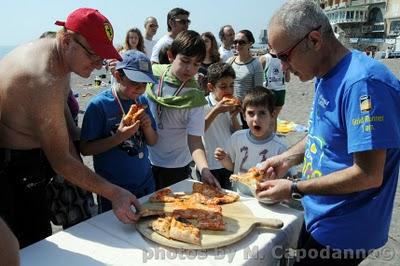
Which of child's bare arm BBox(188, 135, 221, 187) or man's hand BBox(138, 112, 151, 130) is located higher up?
man's hand BBox(138, 112, 151, 130)

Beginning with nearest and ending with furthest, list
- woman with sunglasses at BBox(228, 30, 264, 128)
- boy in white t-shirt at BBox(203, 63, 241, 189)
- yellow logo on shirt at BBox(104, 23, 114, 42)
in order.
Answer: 1. yellow logo on shirt at BBox(104, 23, 114, 42)
2. boy in white t-shirt at BBox(203, 63, 241, 189)
3. woman with sunglasses at BBox(228, 30, 264, 128)

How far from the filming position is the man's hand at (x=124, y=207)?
78.7 inches

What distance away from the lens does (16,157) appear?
6.94ft

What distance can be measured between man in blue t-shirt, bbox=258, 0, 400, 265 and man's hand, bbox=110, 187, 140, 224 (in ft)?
2.50

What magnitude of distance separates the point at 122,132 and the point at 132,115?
14 cm

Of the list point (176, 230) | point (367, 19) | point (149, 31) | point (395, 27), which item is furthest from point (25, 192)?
point (367, 19)

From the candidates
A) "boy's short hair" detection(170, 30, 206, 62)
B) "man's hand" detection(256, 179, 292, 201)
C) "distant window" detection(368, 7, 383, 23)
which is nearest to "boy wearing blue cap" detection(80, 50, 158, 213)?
"boy's short hair" detection(170, 30, 206, 62)

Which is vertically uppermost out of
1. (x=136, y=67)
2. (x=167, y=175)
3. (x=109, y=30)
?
(x=109, y=30)

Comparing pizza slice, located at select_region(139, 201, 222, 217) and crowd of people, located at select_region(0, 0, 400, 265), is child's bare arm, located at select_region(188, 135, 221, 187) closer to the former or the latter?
crowd of people, located at select_region(0, 0, 400, 265)

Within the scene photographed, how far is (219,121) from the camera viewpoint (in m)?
3.89

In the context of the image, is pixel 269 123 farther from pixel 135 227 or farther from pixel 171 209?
pixel 135 227

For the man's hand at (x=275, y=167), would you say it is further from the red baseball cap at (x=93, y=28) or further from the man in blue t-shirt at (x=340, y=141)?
the red baseball cap at (x=93, y=28)

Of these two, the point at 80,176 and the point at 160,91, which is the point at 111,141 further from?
the point at 160,91

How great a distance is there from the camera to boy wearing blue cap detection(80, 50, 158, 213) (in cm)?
247
